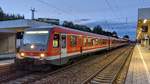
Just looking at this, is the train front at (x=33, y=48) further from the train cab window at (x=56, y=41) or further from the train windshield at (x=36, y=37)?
the train cab window at (x=56, y=41)

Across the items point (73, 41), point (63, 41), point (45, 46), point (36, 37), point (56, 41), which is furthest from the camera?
point (73, 41)

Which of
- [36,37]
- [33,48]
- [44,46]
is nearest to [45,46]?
[44,46]

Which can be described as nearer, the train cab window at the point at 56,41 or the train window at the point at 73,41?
the train cab window at the point at 56,41

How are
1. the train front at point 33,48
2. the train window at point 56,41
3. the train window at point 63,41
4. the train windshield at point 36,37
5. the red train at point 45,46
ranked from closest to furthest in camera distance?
the train front at point 33,48
the red train at point 45,46
the train windshield at point 36,37
the train window at point 56,41
the train window at point 63,41

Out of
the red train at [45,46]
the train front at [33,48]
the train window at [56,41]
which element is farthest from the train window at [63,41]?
the train front at [33,48]

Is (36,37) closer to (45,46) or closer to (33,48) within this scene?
(33,48)

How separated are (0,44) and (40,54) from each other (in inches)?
644

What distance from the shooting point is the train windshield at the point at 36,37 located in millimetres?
17016

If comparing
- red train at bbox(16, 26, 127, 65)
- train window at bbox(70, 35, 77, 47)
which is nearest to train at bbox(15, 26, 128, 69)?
red train at bbox(16, 26, 127, 65)

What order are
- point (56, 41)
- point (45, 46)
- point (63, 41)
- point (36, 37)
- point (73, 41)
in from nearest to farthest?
point (45, 46) → point (36, 37) → point (56, 41) → point (63, 41) → point (73, 41)

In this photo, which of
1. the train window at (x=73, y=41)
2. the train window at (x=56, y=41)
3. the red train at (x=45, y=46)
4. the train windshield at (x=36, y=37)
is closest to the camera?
the red train at (x=45, y=46)

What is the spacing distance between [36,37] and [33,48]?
77 centimetres

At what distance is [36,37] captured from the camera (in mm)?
17266

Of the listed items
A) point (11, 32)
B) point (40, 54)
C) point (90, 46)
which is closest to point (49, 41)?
point (40, 54)
